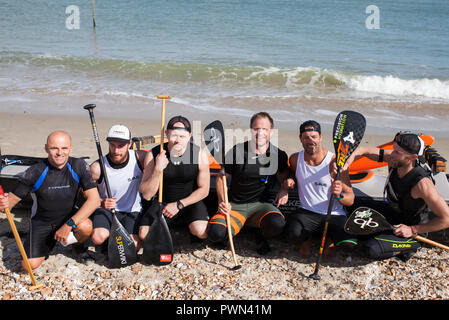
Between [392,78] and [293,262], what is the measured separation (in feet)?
37.4

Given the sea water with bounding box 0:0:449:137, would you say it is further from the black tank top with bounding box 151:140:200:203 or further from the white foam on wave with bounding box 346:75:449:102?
the black tank top with bounding box 151:140:200:203

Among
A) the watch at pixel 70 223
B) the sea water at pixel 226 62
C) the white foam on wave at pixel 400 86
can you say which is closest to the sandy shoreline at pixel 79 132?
the sea water at pixel 226 62

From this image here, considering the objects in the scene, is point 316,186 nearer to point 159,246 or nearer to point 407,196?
point 407,196

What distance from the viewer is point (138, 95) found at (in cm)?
1084

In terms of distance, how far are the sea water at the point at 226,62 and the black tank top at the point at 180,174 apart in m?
4.83

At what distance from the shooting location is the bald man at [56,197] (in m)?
3.71

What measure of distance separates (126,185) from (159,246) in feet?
2.33

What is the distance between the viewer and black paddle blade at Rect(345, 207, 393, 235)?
383 cm

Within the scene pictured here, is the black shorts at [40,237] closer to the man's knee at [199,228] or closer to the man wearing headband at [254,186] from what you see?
the man's knee at [199,228]

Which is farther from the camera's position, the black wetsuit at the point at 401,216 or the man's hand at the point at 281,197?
the man's hand at the point at 281,197

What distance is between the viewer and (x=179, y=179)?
4152 millimetres

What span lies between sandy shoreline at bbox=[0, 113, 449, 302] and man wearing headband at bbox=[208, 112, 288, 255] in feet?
0.90

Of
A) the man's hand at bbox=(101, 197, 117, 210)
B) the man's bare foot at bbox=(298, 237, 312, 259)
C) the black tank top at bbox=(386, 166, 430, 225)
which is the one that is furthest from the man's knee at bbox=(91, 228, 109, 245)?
the black tank top at bbox=(386, 166, 430, 225)

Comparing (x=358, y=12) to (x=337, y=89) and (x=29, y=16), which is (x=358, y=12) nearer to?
(x=337, y=89)
